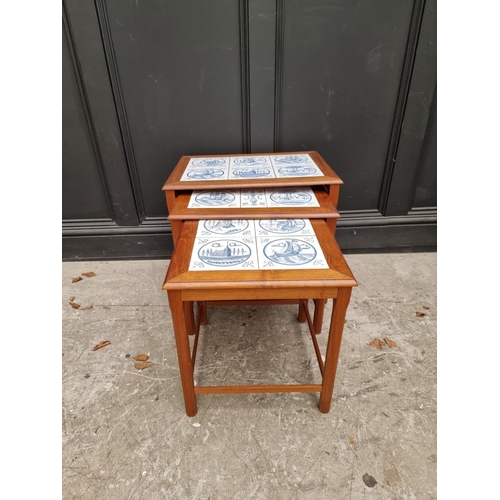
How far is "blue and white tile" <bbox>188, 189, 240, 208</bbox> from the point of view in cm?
149

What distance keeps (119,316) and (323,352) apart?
4.03ft

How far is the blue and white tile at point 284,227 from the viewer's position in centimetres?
130

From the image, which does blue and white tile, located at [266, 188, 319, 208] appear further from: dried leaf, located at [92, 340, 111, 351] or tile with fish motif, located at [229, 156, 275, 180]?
dried leaf, located at [92, 340, 111, 351]

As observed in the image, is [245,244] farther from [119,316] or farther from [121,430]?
[119,316]

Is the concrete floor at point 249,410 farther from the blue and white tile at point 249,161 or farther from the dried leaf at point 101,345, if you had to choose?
the blue and white tile at point 249,161

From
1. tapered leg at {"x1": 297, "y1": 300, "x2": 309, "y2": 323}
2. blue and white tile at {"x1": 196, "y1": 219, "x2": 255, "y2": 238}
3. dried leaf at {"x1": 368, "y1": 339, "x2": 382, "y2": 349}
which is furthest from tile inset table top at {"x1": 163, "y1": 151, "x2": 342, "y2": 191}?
dried leaf at {"x1": 368, "y1": 339, "x2": 382, "y2": 349}

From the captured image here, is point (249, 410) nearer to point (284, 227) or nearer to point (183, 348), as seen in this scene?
point (183, 348)

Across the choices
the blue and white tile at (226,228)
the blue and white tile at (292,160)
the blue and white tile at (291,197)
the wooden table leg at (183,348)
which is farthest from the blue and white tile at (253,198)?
the wooden table leg at (183,348)

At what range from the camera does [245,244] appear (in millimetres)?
1230

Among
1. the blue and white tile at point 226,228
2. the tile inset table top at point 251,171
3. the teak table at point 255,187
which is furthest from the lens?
the tile inset table top at point 251,171

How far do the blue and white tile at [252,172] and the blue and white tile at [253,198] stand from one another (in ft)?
0.23

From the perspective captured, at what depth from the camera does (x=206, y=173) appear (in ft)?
5.50

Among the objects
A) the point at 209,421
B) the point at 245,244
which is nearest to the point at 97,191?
the point at 245,244

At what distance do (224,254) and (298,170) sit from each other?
0.74 meters
